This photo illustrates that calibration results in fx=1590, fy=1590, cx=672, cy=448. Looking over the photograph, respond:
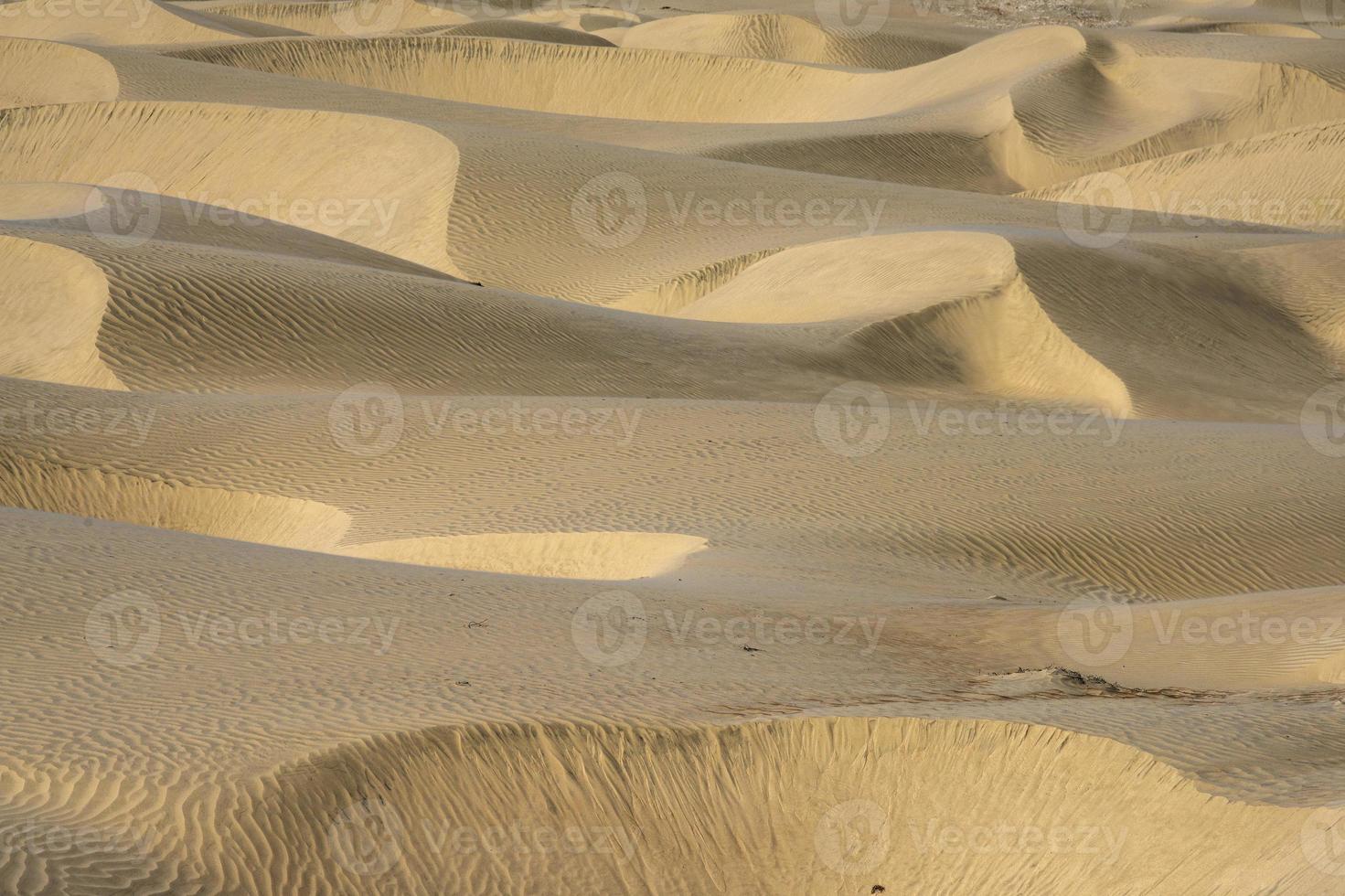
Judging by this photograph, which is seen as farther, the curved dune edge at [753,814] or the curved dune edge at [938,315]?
the curved dune edge at [938,315]

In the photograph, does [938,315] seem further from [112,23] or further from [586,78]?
[112,23]

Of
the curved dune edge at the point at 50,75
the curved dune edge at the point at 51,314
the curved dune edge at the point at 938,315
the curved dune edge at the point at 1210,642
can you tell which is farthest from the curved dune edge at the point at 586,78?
the curved dune edge at the point at 1210,642

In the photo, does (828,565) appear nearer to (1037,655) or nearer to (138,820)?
(1037,655)

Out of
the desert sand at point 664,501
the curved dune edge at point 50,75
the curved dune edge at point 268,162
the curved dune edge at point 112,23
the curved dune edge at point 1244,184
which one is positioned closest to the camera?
the desert sand at point 664,501

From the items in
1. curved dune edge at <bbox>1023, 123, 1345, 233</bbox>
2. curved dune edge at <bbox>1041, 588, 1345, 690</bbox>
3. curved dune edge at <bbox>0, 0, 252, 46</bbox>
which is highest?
curved dune edge at <bbox>1023, 123, 1345, 233</bbox>

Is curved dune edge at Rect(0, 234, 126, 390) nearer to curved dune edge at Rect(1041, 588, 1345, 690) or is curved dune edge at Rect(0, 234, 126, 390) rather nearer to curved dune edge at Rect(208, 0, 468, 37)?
curved dune edge at Rect(1041, 588, 1345, 690)

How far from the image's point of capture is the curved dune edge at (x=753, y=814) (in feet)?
15.0

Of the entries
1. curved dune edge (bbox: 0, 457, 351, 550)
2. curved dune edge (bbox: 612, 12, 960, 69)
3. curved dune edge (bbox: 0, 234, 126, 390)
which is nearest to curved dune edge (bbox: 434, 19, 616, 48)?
curved dune edge (bbox: 612, 12, 960, 69)

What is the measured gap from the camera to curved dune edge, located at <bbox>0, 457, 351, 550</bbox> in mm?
9930

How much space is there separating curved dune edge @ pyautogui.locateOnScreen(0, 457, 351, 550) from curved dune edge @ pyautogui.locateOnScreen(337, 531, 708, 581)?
1351 millimetres

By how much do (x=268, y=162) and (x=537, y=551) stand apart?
47.6 feet

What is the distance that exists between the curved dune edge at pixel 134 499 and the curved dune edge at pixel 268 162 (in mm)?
9148

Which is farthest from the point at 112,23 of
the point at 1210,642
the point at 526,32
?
the point at 1210,642

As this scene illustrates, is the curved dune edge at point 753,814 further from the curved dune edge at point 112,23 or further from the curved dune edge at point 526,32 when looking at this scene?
the curved dune edge at point 526,32
